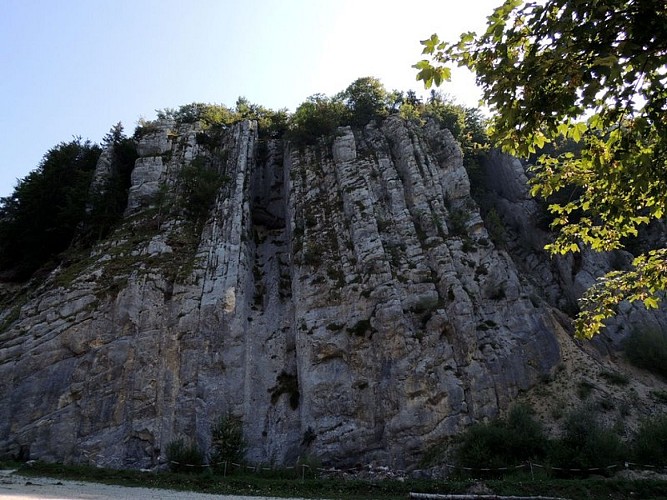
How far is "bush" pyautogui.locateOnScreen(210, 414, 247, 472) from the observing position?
2009 centimetres

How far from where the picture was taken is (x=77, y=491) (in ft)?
43.1

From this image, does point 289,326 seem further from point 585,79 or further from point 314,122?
point 585,79

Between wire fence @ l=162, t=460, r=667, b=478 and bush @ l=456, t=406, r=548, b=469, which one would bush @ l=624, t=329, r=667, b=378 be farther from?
bush @ l=456, t=406, r=548, b=469

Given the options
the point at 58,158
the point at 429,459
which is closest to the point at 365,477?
the point at 429,459

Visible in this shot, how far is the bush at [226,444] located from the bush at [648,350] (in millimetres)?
20133

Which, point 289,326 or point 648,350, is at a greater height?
point 289,326

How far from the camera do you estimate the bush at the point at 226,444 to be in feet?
65.9

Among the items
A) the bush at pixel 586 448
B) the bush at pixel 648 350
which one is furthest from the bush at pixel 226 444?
the bush at pixel 648 350

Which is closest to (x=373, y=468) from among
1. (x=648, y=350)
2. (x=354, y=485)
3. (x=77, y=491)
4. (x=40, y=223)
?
(x=354, y=485)

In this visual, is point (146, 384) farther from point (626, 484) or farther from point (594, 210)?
point (594, 210)

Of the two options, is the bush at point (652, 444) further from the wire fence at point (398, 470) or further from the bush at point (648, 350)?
the bush at point (648, 350)

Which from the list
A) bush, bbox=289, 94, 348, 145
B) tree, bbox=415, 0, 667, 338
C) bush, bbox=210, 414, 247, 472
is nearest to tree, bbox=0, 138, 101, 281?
bush, bbox=289, 94, 348, 145

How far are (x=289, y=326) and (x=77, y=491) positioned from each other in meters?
14.8

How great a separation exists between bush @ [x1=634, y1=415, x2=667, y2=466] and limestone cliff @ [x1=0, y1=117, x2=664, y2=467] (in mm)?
5337
